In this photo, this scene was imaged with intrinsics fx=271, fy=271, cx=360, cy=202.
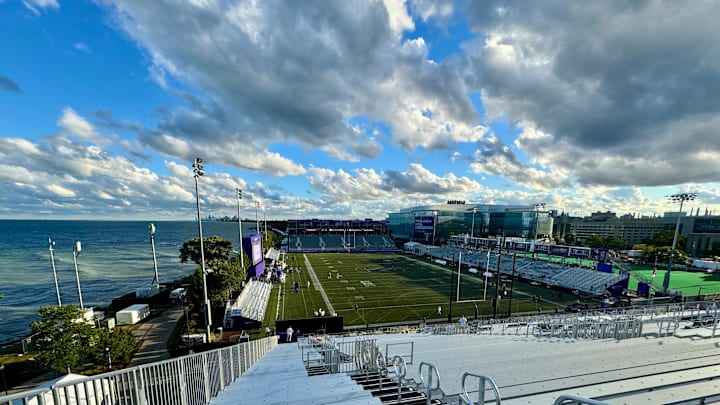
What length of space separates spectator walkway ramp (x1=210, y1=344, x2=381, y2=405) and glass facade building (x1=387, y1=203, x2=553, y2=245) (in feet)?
264

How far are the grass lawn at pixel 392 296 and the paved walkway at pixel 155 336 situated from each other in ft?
25.4

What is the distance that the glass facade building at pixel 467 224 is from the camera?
3484 inches

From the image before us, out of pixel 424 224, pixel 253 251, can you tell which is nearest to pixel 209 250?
pixel 253 251

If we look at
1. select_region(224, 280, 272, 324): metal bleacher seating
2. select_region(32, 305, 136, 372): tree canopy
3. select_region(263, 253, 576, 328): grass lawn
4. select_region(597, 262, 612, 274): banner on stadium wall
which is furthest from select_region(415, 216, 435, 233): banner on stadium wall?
select_region(32, 305, 136, 372): tree canopy

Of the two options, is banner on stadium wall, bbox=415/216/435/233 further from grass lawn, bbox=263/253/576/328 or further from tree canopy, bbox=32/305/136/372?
tree canopy, bbox=32/305/136/372

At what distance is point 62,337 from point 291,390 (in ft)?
53.5

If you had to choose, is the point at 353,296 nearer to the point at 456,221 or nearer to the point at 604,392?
the point at 604,392

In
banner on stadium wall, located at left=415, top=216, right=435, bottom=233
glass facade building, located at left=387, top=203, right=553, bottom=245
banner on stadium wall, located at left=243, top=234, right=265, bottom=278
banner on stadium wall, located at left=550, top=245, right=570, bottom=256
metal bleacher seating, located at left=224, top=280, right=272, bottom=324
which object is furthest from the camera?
glass facade building, located at left=387, top=203, right=553, bottom=245

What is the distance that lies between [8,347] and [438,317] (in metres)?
34.4

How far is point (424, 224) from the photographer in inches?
3511

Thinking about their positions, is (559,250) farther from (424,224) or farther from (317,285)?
(424,224)

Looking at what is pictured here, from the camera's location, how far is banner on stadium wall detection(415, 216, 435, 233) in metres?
87.9

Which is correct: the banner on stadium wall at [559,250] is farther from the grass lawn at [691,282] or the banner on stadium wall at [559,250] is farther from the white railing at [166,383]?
the white railing at [166,383]

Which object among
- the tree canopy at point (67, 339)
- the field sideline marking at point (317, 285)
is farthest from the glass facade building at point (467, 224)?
the tree canopy at point (67, 339)
